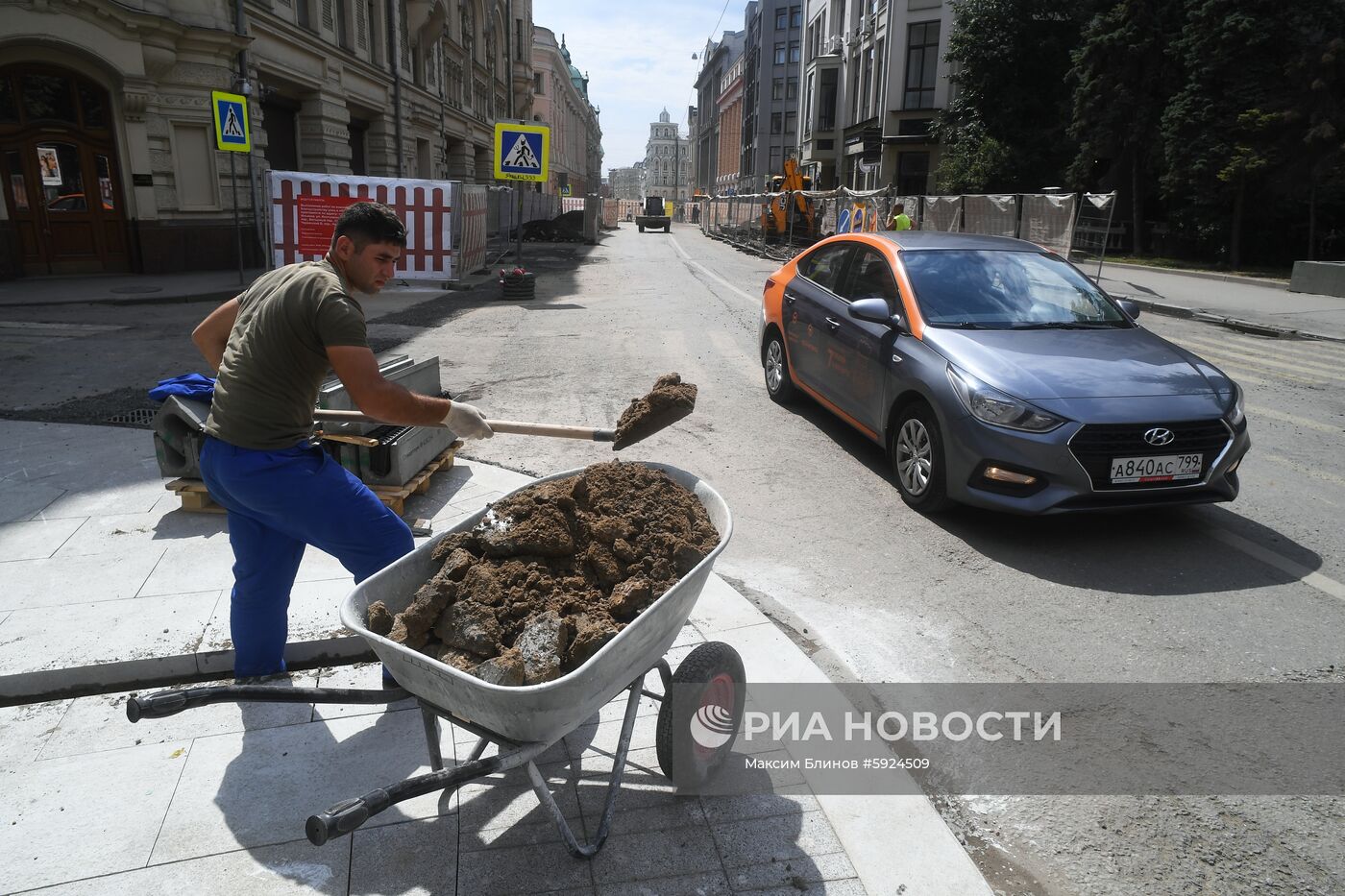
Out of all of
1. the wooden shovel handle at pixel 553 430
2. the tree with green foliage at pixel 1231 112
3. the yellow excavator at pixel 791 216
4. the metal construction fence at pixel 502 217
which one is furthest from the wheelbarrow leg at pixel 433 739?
the yellow excavator at pixel 791 216

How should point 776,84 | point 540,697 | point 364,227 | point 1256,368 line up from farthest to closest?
point 776,84
point 1256,368
point 364,227
point 540,697

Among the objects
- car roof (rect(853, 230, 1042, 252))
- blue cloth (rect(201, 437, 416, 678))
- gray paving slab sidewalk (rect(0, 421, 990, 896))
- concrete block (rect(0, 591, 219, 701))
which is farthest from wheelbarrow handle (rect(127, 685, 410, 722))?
car roof (rect(853, 230, 1042, 252))

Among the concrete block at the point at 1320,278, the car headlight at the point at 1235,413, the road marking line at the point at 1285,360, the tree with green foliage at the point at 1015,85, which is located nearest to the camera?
the car headlight at the point at 1235,413

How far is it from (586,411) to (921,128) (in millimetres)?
44992

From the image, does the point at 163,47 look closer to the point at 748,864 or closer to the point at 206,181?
the point at 206,181

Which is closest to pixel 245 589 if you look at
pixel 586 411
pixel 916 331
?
pixel 916 331

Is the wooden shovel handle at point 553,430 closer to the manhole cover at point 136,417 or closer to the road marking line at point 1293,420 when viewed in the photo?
the manhole cover at point 136,417

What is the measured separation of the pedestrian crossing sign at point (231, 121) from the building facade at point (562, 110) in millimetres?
47449

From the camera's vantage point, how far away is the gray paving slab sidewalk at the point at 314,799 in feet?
8.36

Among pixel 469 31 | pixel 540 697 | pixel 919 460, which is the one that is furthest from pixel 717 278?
pixel 469 31

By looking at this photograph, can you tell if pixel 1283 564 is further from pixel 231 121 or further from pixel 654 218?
pixel 654 218

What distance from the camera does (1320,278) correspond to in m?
19.2

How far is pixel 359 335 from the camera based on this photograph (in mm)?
2746

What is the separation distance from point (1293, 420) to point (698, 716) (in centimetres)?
780
